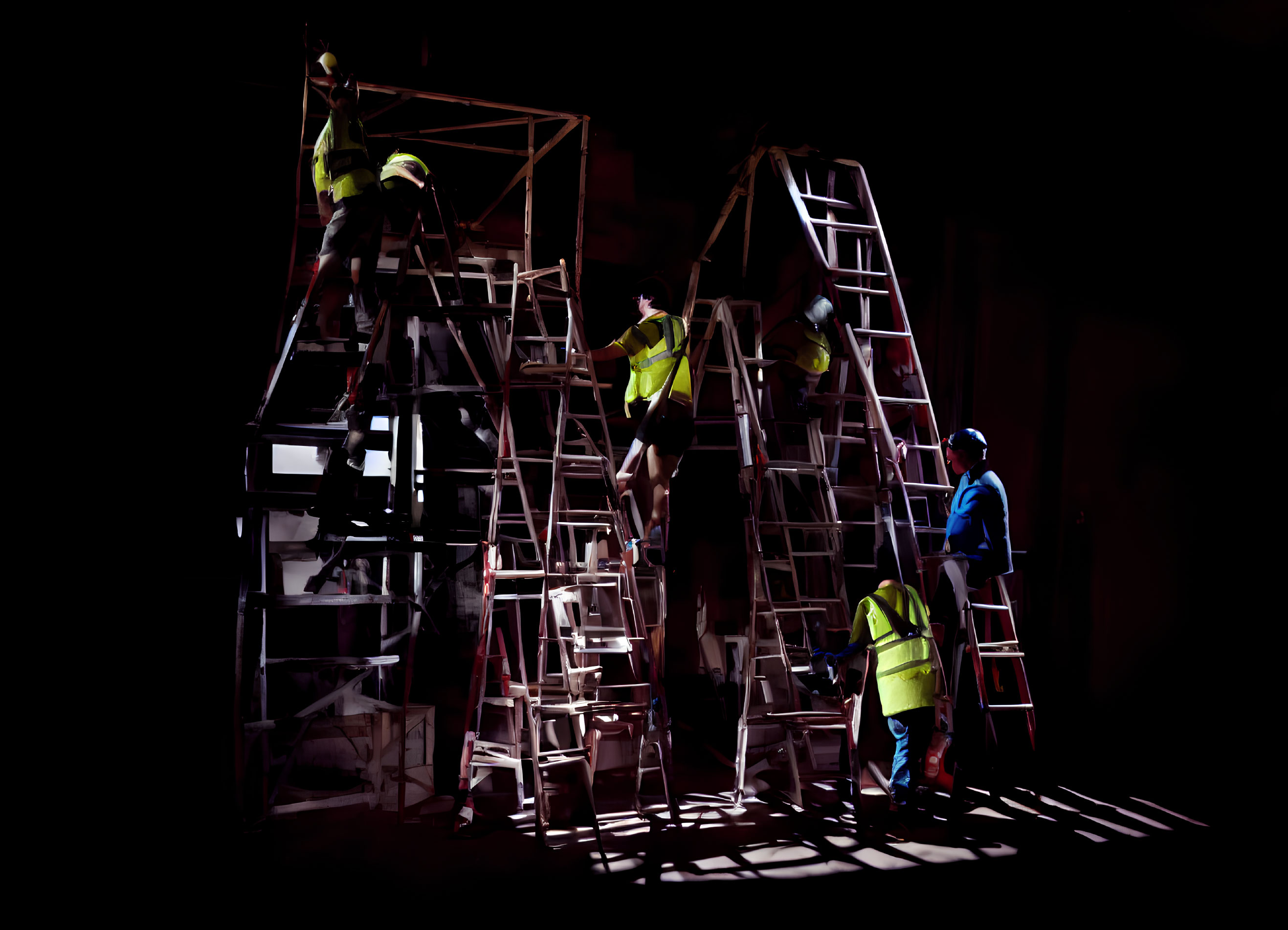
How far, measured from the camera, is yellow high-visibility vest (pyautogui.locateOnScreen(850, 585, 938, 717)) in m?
5.06

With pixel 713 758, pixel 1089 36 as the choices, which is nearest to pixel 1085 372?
pixel 1089 36

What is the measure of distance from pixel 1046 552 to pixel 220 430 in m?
6.33

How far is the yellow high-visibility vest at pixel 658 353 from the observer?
220 inches

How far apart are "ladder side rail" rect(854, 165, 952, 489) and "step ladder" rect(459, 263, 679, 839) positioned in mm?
2161

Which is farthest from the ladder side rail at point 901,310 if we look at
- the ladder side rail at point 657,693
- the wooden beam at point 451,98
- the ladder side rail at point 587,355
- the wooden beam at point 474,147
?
the wooden beam at point 474,147

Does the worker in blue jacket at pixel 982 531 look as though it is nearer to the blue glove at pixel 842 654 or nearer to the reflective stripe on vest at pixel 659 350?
the blue glove at pixel 842 654

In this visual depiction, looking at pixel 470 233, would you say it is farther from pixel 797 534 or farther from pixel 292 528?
pixel 797 534

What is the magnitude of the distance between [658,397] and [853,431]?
247cm

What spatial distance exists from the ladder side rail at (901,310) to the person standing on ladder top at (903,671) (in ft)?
3.64

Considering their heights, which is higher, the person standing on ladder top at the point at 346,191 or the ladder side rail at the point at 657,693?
the person standing on ladder top at the point at 346,191

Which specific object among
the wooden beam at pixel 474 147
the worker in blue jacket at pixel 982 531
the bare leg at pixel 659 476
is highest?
the wooden beam at pixel 474 147

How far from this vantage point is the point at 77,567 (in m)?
4.39

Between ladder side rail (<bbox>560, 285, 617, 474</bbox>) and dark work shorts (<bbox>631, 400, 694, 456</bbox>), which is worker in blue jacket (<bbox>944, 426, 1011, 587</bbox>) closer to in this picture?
dark work shorts (<bbox>631, 400, 694, 456</bbox>)

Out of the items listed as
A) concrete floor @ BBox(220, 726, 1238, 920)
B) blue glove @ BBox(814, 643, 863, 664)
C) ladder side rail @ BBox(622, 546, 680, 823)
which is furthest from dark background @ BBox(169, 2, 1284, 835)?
blue glove @ BBox(814, 643, 863, 664)
